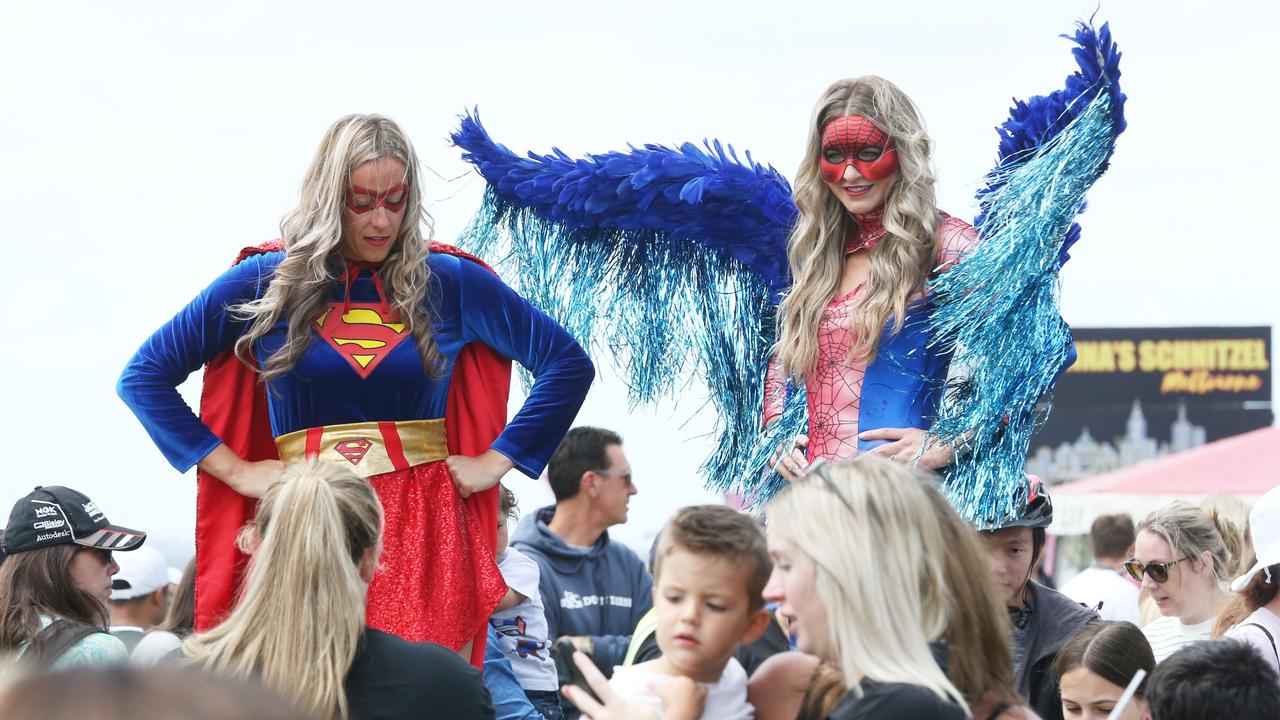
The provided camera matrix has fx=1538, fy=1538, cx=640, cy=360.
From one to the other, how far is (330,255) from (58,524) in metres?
1.04

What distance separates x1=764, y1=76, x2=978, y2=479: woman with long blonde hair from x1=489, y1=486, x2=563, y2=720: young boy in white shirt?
1.17m

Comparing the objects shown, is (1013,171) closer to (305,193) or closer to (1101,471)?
(305,193)

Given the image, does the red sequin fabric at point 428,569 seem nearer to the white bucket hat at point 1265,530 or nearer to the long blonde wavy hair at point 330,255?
the long blonde wavy hair at point 330,255

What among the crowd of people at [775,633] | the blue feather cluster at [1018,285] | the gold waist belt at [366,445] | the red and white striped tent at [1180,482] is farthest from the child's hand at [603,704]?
the red and white striped tent at [1180,482]

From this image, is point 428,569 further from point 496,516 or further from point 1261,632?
point 1261,632

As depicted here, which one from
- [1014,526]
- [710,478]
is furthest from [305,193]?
[1014,526]

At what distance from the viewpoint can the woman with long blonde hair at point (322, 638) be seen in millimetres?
2449

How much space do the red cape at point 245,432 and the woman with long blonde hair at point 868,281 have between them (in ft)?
2.25

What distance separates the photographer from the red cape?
11.4 feet

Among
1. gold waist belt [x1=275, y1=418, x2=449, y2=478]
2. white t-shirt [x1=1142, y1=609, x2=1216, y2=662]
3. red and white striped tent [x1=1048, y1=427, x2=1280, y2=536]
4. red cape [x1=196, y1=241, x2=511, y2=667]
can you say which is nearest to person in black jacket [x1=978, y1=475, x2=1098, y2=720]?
white t-shirt [x1=1142, y1=609, x2=1216, y2=662]

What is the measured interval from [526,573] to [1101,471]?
17012mm

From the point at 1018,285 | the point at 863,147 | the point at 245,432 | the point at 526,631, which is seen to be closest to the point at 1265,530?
the point at 1018,285

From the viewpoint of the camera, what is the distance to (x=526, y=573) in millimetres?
4461

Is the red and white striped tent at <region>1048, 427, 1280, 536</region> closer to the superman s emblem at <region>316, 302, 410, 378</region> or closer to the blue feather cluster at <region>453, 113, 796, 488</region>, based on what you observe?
the blue feather cluster at <region>453, 113, 796, 488</region>
